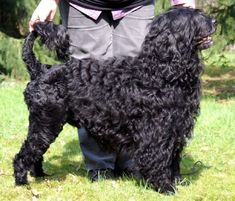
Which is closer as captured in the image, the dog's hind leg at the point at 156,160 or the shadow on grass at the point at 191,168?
the dog's hind leg at the point at 156,160

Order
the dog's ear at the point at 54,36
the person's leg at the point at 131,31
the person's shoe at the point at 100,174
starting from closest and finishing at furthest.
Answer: the dog's ear at the point at 54,36, the person's leg at the point at 131,31, the person's shoe at the point at 100,174

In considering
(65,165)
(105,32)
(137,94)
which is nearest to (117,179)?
(65,165)

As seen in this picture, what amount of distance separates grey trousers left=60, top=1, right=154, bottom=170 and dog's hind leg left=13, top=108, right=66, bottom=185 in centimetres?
47

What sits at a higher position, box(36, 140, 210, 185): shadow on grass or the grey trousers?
the grey trousers

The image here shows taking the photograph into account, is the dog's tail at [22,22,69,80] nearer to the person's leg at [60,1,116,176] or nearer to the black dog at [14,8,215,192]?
the black dog at [14,8,215,192]

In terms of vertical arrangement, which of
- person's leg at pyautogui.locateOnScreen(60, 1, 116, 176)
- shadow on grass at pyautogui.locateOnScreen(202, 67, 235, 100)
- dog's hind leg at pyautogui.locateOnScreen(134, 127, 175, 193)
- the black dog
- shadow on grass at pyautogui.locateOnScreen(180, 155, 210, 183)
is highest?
person's leg at pyautogui.locateOnScreen(60, 1, 116, 176)

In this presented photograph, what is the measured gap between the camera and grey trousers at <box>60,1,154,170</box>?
4.70 meters

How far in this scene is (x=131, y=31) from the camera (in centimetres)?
475

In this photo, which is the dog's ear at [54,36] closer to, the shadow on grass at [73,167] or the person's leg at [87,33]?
the person's leg at [87,33]

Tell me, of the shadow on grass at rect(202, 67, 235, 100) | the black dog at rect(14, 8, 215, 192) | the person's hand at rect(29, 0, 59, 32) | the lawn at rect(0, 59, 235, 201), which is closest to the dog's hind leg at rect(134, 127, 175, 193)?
the black dog at rect(14, 8, 215, 192)

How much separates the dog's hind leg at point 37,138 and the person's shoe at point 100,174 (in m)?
Result: 0.62

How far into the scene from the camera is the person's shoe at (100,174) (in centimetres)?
491

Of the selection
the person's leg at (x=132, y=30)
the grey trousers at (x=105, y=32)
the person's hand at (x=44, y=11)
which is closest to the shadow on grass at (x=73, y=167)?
the grey trousers at (x=105, y=32)

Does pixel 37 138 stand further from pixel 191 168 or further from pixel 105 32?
pixel 191 168
